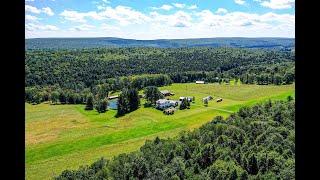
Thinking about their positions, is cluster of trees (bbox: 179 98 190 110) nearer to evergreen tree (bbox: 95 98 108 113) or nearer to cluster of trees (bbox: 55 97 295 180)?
evergreen tree (bbox: 95 98 108 113)

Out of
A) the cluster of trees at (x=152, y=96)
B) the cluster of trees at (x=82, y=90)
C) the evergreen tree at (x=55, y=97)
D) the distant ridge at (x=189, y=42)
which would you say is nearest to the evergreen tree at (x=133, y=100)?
the cluster of trees at (x=152, y=96)

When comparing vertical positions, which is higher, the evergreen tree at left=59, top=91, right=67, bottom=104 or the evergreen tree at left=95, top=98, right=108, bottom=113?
the evergreen tree at left=59, top=91, right=67, bottom=104

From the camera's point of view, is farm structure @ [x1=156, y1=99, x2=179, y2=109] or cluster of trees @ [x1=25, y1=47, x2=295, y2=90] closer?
farm structure @ [x1=156, y1=99, x2=179, y2=109]

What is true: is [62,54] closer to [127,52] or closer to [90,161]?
[127,52]

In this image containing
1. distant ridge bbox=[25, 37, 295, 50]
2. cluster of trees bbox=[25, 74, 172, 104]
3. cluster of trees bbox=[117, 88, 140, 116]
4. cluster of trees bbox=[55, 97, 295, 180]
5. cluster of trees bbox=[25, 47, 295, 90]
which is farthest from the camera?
distant ridge bbox=[25, 37, 295, 50]

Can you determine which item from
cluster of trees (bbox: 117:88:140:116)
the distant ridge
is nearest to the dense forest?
cluster of trees (bbox: 117:88:140:116)
